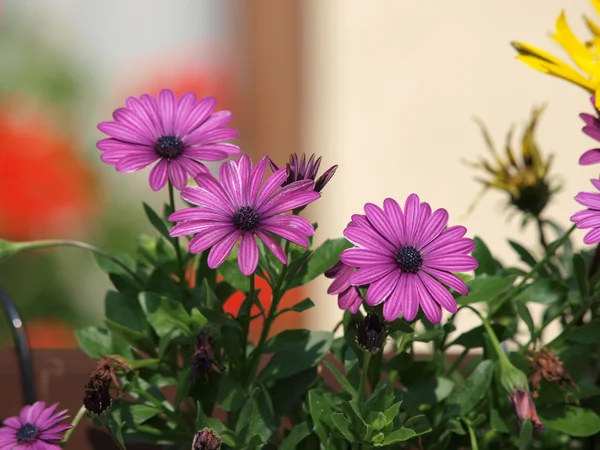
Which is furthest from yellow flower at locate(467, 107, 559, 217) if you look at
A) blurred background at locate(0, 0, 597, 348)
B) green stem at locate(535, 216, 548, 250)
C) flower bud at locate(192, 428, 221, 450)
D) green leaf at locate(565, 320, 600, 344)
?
blurred background at locate(0, 0, 597, 348)

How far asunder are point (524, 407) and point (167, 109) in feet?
0.60

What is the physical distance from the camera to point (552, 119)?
4.98 ft

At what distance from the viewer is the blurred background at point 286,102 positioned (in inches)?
60.3

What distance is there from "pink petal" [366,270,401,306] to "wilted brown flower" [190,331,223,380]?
0.26 feet

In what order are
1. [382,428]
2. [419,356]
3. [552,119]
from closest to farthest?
[382,428], [419,356], [552,119]

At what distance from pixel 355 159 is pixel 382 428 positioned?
1.28 m

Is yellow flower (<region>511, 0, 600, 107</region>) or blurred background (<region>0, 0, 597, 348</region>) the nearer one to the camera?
yellow flower (<region>511, 0, 600, 107</region>)

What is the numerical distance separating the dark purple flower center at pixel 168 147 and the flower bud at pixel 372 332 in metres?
0.10

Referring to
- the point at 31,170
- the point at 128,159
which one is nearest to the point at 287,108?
the point at 31,170

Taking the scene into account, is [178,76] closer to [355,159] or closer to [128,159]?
[355,159]

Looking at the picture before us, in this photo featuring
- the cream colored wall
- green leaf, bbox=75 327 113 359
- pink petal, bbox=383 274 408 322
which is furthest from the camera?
the cream colored wall

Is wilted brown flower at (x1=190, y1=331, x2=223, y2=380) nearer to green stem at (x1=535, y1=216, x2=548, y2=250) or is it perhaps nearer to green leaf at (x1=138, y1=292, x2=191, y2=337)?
green leaf at (x1=138, y1=292, x2=191, y2=337)

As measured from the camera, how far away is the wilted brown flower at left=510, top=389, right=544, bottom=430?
1.13 ft

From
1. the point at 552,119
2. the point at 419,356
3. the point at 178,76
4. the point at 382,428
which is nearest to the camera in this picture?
the point at 382,428
